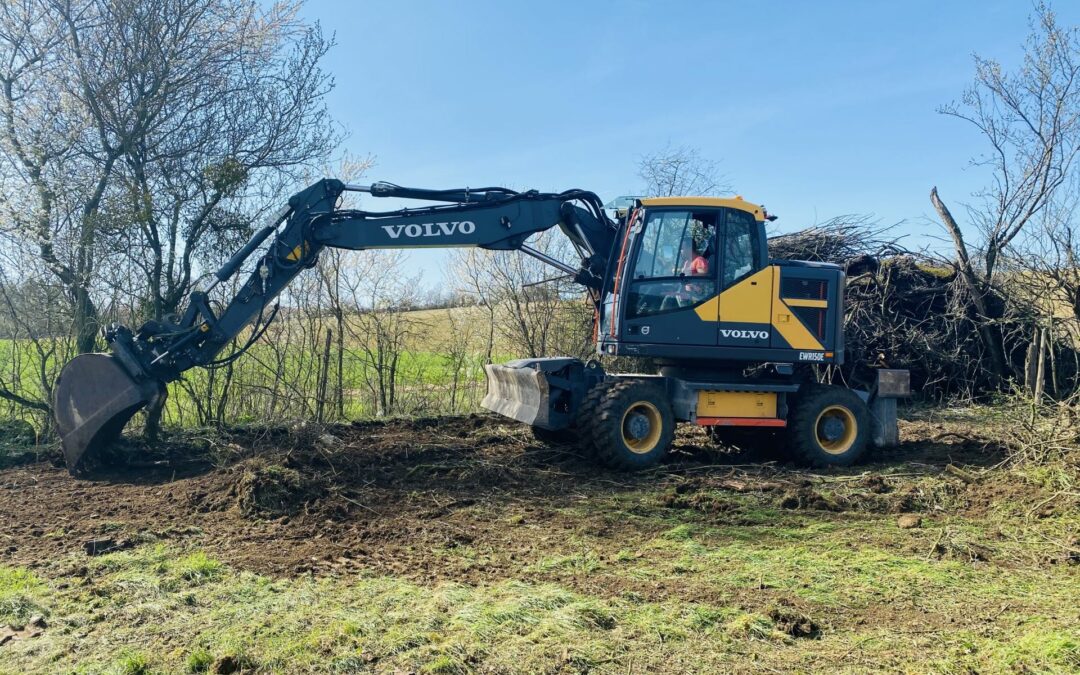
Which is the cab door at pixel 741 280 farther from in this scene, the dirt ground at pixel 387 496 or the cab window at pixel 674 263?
the dirt ground at pixel 387 496

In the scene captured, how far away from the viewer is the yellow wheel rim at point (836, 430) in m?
8.83

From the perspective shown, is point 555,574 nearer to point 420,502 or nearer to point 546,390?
point 420,502

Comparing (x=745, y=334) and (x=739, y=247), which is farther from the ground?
(x=739, y=247)

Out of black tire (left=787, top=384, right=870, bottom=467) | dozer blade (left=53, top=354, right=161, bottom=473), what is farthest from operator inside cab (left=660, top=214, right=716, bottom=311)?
dozer blade (left=53, top=354, right=161, bottom=473)

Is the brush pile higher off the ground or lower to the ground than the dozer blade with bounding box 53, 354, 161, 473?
higher

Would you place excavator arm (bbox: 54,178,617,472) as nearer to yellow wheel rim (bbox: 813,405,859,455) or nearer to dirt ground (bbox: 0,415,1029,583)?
dirt ground (bbox: 0,415,1029,583)

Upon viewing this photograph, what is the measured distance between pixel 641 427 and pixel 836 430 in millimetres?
2439

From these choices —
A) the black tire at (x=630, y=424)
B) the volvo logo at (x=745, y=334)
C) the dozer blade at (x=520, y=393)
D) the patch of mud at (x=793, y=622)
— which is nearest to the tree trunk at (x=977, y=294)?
the volvo logo at (x=745, y=334)

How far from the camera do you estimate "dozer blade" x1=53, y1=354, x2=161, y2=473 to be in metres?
7.34

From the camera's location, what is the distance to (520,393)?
8664 mm

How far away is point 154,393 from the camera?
7.45m

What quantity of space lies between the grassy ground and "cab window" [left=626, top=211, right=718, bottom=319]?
183 cm

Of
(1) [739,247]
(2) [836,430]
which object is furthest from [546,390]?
(2) [836,430]

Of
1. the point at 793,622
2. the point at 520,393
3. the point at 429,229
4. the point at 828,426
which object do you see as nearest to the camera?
the point at 793,622
